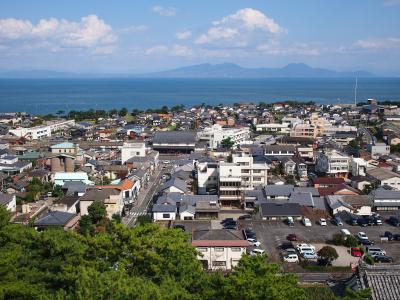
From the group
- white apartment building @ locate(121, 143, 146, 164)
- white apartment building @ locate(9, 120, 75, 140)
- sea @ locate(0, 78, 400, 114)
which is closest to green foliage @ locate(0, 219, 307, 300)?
white apartment building @ locate(121, 143, 146, 164)

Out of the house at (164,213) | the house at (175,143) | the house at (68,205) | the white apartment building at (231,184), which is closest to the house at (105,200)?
the house at (68,205)

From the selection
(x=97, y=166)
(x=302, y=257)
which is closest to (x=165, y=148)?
(x=97, y=166)

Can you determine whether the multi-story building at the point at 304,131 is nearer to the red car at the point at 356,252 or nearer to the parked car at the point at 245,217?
the parked car at the point at 245,217

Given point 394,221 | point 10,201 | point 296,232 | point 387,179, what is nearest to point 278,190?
point 296,232

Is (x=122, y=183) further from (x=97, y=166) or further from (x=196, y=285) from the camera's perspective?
(x=196, y=285)

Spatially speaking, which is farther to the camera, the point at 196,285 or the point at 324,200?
the point at 324,200
